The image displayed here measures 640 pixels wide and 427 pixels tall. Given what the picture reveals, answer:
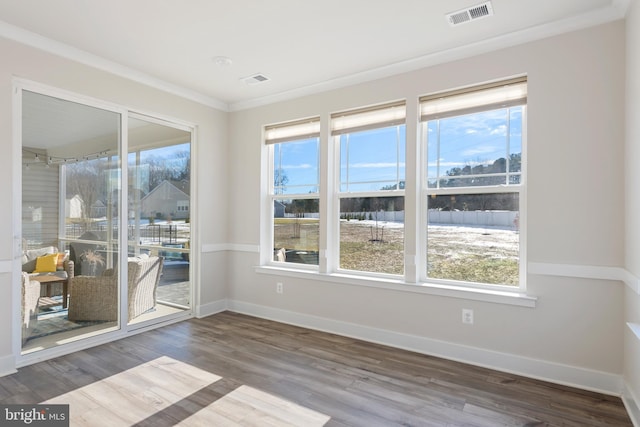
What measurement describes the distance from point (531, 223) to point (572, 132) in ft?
2.46

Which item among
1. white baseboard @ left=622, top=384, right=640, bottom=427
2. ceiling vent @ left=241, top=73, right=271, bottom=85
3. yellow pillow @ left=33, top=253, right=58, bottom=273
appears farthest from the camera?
ceiling vent @ left=241, top=73, right=271, bottom=85

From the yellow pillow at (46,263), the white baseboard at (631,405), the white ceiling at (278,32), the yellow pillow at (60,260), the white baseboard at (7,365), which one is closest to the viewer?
the white baseboard at (631,405)

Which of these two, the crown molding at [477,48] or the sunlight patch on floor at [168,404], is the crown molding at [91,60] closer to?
the crown molding at [477,48]

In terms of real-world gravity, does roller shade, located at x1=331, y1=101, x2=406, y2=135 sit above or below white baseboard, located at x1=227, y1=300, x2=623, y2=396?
above

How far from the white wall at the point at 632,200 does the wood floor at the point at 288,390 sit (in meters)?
0.28

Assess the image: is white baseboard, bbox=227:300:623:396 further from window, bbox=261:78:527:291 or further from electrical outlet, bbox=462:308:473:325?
window, bbox=261:78:527:291

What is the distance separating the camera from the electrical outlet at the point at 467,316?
3036mm

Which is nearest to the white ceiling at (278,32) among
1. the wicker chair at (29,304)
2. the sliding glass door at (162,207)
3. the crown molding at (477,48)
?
the crown molding at (477,48)

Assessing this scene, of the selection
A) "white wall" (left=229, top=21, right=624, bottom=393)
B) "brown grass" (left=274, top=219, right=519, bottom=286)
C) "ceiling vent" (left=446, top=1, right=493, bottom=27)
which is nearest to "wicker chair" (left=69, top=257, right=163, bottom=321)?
"brown grass" (left=274, top=219, right=519, bottom=286)

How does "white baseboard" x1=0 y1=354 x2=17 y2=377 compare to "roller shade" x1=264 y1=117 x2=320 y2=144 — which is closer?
"white baseboard" x1=0 y1=354 x2=17 y2=377

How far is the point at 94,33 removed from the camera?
282cm

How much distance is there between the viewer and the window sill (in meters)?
2.85

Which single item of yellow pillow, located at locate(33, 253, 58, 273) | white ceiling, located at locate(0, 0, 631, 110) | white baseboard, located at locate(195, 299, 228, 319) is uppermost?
white ceiling, located at locate(0, 0, 631, 110)

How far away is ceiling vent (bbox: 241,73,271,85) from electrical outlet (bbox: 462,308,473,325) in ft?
9.98
